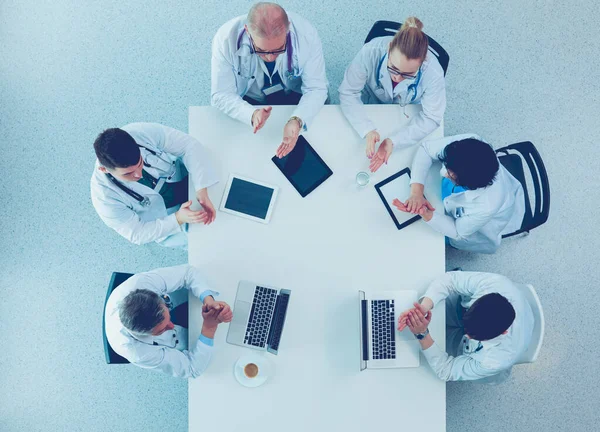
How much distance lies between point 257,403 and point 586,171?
225cm

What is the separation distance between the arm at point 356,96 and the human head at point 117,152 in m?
0.89

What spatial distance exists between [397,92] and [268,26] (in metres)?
0.69

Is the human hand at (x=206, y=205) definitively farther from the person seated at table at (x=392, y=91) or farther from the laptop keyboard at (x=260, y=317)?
the person seated at table at (x=392, y=91)

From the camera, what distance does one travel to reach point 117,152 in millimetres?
1729

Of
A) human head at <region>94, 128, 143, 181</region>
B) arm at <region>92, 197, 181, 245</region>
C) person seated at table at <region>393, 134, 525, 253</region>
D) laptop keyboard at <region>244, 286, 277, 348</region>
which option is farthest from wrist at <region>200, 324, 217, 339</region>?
person seated at table at <region>393, 134, 525, 253</region>

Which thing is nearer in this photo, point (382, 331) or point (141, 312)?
point (141, 312)

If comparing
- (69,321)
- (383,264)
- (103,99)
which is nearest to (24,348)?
(69,321)

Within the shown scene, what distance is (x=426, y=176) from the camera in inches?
81.7

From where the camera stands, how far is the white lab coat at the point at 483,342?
6.18 ft

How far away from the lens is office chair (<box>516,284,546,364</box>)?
1.92 meters

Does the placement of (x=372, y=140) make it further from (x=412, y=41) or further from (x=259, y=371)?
(x=259, y=371)

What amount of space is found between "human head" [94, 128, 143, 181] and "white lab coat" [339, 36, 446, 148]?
0.90 metres

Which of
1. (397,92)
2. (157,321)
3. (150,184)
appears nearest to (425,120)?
(397,92)

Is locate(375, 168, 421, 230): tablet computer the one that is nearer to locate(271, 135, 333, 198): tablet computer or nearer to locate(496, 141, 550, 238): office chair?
locate(271, 135, 333, 198): tablet computer
